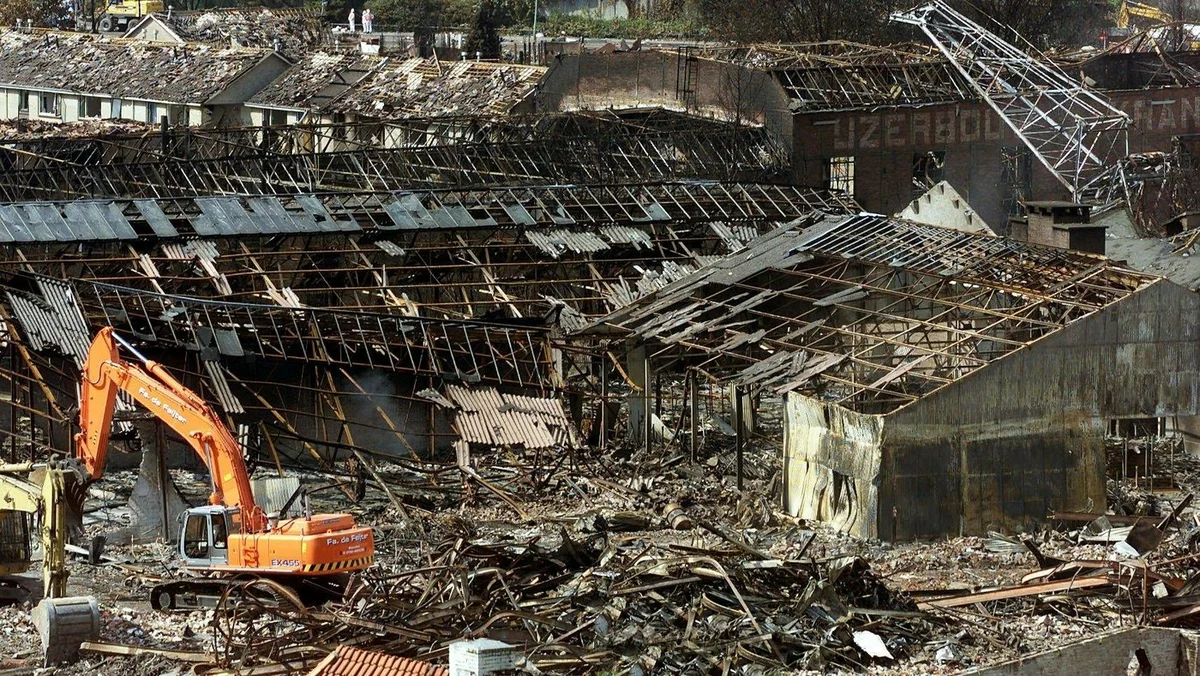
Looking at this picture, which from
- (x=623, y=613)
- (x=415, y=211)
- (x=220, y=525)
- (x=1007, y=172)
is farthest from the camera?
(x=1007, y=172)

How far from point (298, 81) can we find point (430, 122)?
60.3ft

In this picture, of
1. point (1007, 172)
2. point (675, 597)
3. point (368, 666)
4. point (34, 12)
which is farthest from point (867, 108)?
point (34, 12)

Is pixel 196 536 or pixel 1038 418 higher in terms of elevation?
pixel 1038 418

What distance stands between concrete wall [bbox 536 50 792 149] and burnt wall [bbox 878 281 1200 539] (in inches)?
1035

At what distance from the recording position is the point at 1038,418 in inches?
1266

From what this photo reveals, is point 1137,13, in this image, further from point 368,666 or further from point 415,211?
point 368,666

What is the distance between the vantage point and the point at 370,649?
933 inches

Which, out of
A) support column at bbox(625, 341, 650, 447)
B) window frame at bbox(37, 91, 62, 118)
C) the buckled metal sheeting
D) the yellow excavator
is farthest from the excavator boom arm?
window frame at bbox(37, 91, 62, 118)

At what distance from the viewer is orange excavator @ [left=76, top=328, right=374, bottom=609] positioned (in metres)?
26.7

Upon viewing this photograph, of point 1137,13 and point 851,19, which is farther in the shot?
point 1137,13

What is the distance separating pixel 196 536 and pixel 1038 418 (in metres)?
12.9

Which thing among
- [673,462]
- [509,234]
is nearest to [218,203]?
[509,234]

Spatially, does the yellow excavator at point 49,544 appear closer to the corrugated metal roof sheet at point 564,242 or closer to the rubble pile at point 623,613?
the rubble pile at point 623,613

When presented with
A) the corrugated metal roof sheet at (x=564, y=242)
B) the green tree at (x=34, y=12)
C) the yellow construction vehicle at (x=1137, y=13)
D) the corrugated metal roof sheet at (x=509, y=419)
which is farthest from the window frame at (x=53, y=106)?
the corrugated metal roof sheet at (x=509, y=419)
